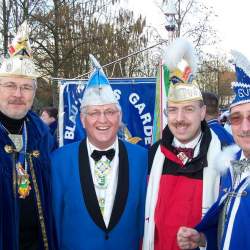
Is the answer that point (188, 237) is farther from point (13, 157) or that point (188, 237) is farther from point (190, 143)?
point (13, 157)

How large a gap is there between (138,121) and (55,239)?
316 cm

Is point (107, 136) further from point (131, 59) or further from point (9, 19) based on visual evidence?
point (131, 59)

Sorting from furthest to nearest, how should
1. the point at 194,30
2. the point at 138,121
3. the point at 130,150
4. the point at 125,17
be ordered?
the point at 125,17 < the point at 194,30 < the point at 138,121 < the point at 130,150

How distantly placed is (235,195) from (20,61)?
171cm

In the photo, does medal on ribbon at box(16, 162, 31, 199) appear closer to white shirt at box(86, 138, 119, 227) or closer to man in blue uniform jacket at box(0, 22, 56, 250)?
man in blue uniform jacket at box(0, 22, 56, 250)

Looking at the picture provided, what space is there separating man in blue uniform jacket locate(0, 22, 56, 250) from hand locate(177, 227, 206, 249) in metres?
0.90

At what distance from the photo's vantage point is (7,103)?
275 centimetres

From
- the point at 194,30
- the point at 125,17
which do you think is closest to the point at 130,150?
the point at 194,30

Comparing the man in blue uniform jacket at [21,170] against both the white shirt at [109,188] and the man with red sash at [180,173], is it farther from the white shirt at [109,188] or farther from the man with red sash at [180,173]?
the man with red sash at [180,173]

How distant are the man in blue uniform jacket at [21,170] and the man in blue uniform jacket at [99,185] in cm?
11

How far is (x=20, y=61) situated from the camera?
2910 mm

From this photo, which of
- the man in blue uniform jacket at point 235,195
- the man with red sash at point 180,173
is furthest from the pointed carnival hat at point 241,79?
the man with red sash at point 180,173

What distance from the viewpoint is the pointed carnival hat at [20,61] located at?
9.29 feet

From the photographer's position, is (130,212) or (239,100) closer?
(239,100)
